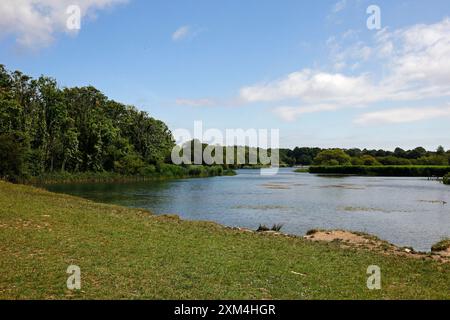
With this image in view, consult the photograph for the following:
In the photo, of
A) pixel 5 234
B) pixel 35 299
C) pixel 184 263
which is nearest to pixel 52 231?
pixel 5 234

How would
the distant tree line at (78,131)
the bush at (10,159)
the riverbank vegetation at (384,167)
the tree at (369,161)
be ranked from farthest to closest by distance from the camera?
the tree at (369,161) → the riverbank vegetation at (384,167) → the distant tree line at (78,131) → the bush at (10,159)

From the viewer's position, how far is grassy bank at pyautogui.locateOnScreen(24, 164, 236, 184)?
79.8 meters

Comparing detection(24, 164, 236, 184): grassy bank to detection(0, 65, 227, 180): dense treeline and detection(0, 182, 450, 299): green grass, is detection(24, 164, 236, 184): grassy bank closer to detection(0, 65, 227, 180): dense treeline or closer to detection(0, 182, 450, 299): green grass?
detection(0, 65, 227, 180): dense treeline

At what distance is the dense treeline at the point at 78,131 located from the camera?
260ft

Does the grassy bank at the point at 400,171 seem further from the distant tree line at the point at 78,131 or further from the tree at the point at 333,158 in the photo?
the distant tree line at the point at 78,131

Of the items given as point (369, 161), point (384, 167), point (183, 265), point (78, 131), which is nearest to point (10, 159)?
point (78, 131)

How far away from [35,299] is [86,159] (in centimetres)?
9227

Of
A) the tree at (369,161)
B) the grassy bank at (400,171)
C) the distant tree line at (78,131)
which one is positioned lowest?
the grassy bank at (400,171)

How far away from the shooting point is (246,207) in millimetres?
41531

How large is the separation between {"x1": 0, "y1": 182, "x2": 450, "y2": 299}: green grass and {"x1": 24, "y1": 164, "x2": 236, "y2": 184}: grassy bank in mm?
48276

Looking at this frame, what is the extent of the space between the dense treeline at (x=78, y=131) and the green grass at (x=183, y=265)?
57.8m

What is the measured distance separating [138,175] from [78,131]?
1840 cm

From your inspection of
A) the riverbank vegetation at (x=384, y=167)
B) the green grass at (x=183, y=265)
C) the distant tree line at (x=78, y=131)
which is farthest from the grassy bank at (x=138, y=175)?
the riverbank vegetation at (x=384, y=167)
